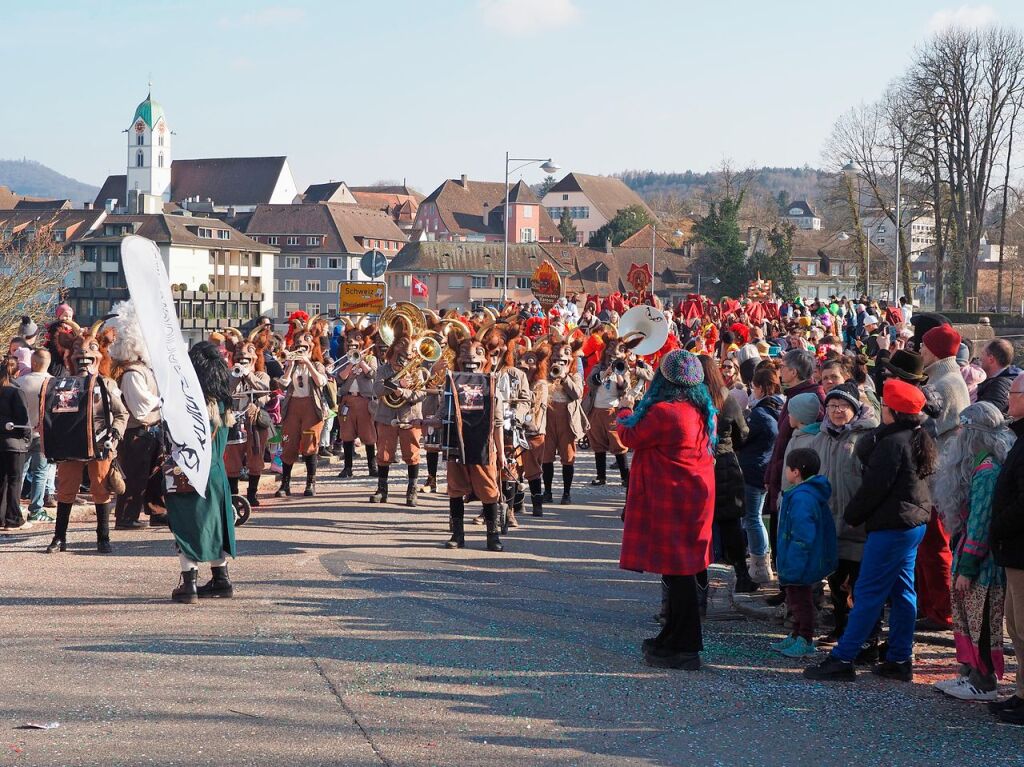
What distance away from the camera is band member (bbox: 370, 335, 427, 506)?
1284cm

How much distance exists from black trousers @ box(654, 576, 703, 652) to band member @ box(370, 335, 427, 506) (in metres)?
5.90

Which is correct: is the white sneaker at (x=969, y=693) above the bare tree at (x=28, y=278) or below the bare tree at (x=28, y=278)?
below

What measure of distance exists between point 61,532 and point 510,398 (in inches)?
159

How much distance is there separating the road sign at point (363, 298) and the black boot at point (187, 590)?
11.2 meters

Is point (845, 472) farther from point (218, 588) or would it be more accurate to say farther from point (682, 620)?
point (218, 588)

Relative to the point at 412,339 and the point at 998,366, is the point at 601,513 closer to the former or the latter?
the point at 412,339

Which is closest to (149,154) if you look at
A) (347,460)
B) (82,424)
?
(347,460)

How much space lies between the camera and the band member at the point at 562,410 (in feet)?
45.2

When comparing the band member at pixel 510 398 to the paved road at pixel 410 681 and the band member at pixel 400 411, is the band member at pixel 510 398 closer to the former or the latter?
the band member at pixel 400 411

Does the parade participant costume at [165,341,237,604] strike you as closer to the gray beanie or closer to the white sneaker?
the gray beanie

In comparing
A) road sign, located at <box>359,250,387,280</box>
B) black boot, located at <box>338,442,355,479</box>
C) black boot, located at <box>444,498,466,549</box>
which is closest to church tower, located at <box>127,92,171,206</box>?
road sign, located at <box>359,250,387,280</box>

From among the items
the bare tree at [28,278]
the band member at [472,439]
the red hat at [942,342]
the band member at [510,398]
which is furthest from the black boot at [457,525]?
the bare tree at [28,278]

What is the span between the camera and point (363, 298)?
2008 cm

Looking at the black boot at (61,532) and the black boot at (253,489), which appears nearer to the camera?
the black boot at (61,532)
